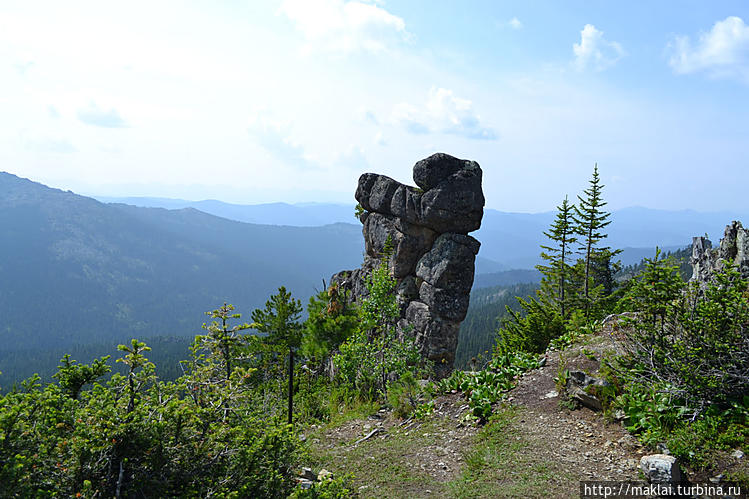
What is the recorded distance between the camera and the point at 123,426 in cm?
427

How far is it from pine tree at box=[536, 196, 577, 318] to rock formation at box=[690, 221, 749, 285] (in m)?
9.12

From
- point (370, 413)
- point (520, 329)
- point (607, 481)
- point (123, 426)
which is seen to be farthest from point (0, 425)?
point (520, 329)

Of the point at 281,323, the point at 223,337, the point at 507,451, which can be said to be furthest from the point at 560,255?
the point at 223,337

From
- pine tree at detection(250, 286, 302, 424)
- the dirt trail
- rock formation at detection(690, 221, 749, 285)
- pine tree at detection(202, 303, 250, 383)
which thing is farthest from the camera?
pine tree at detection(250, 286, 302, 424)

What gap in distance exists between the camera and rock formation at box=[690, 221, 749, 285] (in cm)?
943

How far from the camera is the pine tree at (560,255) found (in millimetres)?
23047

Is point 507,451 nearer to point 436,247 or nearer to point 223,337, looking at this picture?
point 223,337

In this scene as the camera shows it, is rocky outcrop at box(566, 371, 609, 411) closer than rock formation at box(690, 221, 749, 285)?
Yes

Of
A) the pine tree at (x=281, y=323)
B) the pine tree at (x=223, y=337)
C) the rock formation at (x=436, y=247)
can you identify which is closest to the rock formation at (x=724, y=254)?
the pine tree at (x=223, y=337)

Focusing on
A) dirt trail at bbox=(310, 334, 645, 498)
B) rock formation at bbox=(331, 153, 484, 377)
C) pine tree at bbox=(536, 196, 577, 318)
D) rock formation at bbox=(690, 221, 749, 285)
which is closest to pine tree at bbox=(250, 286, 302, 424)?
rock formation at bbox=(331, 153, 484, 377)

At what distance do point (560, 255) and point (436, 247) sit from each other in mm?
7279

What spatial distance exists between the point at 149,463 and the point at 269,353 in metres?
17.5

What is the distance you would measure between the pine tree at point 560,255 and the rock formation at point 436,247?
14.0ft

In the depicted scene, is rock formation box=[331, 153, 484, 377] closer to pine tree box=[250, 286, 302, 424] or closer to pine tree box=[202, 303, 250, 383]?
pine tree box=[250, 286, 302, 424]
